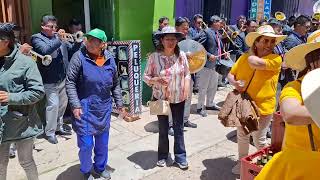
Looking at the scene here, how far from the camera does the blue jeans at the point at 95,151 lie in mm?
3973

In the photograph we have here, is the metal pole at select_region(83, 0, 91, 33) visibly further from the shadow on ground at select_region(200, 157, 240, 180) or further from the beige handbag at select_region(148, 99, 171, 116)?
the shadow on ground at select_region(200, 157, 240, 180)

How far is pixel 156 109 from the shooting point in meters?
4.28

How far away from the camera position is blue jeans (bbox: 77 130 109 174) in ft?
13.0

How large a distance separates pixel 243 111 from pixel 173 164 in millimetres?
1238

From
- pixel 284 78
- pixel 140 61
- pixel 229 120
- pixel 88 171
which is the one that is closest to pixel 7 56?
pixel 88 171

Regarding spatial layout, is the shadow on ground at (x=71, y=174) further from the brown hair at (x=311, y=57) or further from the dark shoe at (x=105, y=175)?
the brown hair at (x=311, y=57)

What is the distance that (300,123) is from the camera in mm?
2082

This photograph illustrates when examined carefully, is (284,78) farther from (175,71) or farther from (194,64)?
(175,71)

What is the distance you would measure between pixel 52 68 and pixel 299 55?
12.0 feet

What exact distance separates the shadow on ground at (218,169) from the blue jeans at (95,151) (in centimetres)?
120

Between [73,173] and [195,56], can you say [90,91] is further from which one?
[195,56]

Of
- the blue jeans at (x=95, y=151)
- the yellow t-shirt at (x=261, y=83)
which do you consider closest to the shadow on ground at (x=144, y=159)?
the blue jeans at (x=95, y=151)

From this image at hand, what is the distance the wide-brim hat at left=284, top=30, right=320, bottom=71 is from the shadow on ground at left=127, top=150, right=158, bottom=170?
2515 mm

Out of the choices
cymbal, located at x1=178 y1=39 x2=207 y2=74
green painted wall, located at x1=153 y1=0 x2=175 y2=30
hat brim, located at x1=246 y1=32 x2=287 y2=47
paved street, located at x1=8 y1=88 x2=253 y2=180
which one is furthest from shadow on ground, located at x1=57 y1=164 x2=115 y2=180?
green painted wall, located at x1=153 y1=0 x2=175 y2=30
